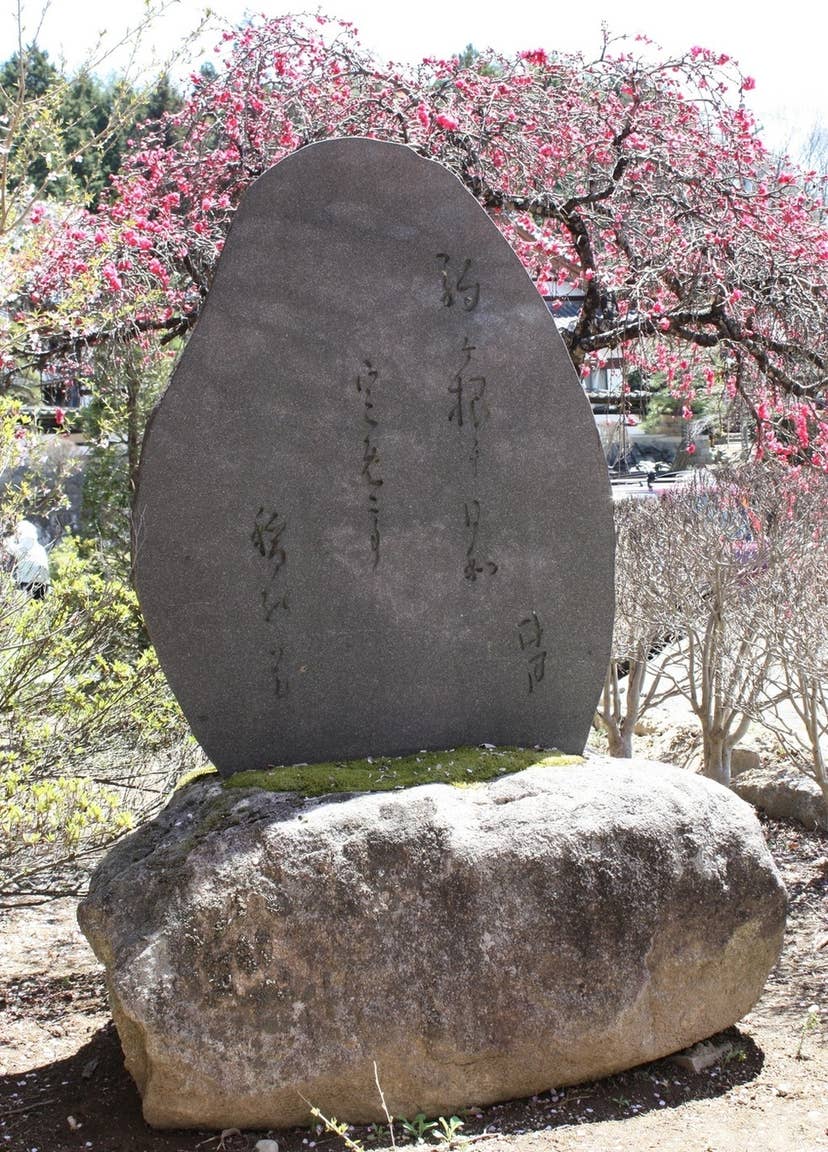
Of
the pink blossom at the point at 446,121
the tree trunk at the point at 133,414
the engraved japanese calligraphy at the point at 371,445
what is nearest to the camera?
the engraved japanese calligraphy at the point at 371,445

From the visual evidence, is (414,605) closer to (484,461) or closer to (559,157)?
(484,461)

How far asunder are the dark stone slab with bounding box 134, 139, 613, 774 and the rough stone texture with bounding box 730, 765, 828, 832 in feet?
11.2

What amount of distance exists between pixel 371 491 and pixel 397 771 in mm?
919

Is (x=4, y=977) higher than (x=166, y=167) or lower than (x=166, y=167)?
lower

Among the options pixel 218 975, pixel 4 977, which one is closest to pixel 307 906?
pixel 218 975

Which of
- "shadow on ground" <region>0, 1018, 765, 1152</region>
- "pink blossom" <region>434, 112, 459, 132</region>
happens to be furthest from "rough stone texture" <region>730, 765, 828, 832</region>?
"pink blossom" <region>434, 112, 459, 132</region>

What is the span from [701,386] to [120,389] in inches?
208

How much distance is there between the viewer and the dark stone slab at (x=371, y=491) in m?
3.57

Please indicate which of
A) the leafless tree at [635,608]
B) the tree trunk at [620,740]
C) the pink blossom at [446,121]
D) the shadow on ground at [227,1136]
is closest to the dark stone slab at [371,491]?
the shadow on ground at [227,1136]

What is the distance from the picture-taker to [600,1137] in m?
2.98

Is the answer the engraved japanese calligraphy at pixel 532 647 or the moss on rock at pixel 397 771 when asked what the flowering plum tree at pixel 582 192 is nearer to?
the engraved japanese calligraphy at pixel 532 647

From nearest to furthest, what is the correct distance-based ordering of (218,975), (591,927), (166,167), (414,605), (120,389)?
(218,975), (591,927), (414,605), (166,167), (120,389)

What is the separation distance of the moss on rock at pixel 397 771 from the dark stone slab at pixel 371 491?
15cm

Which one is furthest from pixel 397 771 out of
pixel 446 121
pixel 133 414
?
pixel 133 414
